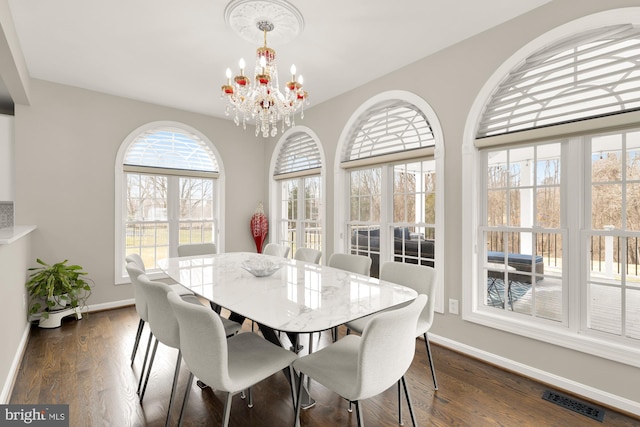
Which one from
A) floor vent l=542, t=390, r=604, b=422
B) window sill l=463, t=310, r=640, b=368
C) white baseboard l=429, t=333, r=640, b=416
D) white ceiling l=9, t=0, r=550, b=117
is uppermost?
white ceiling l=9, t=0, r=550, b=117

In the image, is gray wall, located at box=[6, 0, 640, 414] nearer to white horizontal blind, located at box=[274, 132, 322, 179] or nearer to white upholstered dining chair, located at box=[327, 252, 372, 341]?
white horizontal blind, located at box=[274, 132, 322, 179]

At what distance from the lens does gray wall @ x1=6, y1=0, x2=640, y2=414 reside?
2.34m

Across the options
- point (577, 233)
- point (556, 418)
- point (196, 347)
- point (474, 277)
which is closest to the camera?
point (196, 347)

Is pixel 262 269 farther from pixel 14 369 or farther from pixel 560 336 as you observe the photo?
pixel 560 336

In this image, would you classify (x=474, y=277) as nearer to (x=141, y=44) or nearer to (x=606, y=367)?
(x=606, y=367)

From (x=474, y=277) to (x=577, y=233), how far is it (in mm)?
833

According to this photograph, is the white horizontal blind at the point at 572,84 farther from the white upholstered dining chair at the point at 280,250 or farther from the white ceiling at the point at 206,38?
the white upholstered dining chair at the point at 280,250

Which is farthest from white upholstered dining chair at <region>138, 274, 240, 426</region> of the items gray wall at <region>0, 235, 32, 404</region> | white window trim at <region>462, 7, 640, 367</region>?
white window trim at <region>462, 7, 640, 367</region>

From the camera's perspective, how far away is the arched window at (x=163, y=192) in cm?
423

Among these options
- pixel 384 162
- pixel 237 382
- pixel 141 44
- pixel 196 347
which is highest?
pixel 141 44

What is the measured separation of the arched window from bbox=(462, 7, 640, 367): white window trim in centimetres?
372

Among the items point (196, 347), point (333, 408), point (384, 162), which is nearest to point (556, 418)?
point (333, 408)

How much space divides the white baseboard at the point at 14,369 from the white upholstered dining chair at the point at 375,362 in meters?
2.03

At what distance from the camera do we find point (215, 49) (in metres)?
2.94
